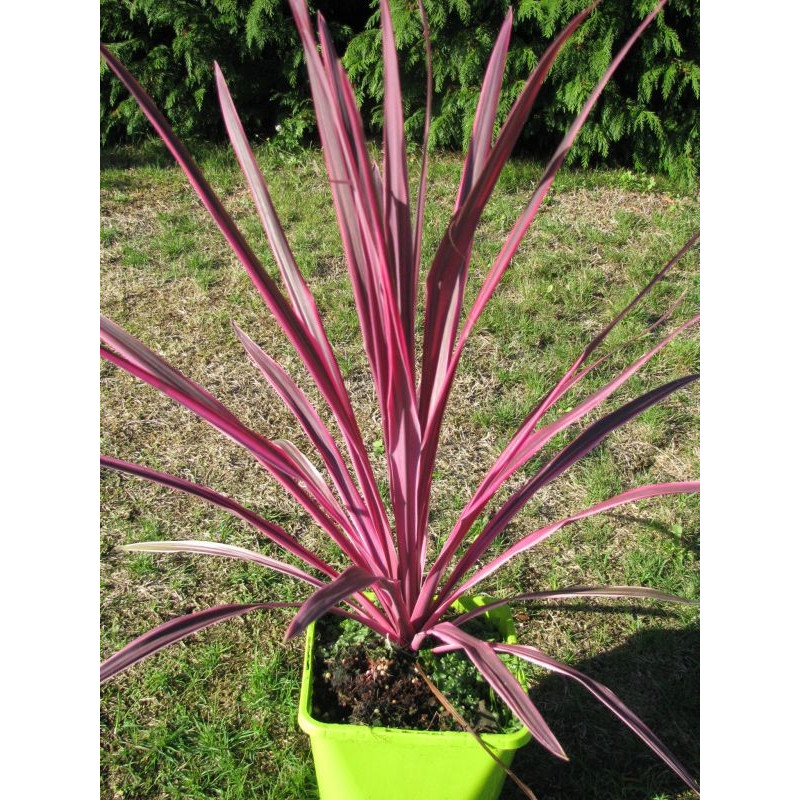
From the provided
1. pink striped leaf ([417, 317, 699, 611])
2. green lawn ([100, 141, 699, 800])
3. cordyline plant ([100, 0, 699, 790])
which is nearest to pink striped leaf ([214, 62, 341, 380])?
cordyline plant ([100, 0, 699, 790])

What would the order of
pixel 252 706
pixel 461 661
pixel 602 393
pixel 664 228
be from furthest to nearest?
pixel 664 228 → pixel 252 706 → pixel 461 661 → pixel 602 393

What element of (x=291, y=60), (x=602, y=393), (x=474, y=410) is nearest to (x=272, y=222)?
(x=602, y=393)

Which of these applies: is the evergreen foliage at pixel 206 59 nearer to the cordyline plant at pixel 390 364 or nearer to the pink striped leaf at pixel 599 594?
the cordyline plant at pixel 390 364

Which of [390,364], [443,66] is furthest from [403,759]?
[443,66]

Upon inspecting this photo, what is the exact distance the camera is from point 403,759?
1029 millimetres

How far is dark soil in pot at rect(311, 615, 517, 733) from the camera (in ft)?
3.51

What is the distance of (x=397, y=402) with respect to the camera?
2.79 feet

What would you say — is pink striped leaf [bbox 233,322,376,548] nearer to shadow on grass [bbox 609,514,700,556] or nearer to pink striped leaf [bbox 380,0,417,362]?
pink striped leaf [bbox 380,0,417,362]

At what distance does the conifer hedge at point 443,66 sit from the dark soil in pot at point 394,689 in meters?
2.67

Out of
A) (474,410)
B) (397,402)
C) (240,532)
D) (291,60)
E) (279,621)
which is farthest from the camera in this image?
(291,60)

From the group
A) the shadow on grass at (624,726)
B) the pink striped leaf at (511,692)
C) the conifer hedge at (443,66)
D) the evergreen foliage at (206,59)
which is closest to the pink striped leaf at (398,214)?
the pink striped leaf at (511,692)

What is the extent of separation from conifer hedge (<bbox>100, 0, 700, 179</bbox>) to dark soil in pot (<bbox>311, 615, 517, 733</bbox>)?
105 inches

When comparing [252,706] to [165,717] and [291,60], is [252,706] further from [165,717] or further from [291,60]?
[291,60]

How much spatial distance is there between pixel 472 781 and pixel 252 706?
55cm
